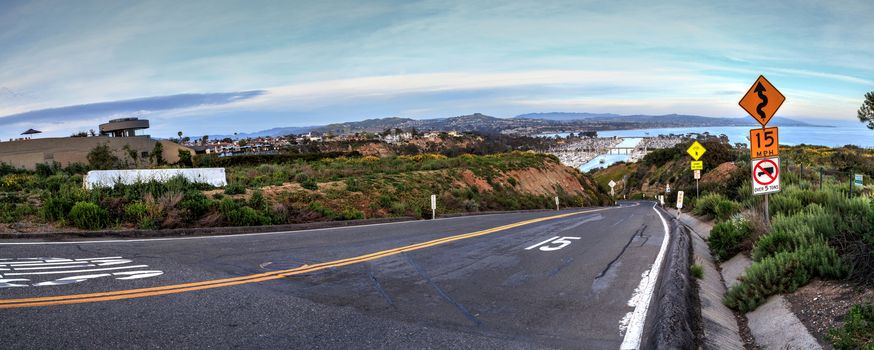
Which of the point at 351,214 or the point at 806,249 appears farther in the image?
the point at 351,214

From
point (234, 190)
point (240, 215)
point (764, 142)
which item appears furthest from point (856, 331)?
point (234, 190)

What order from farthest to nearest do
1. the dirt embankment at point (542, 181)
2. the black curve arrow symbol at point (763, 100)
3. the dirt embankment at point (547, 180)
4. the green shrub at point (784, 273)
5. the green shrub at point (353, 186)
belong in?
the dirt embankment at point (547, 180) < the dirt embankment at point (542, 181) < the green shrub at point (353, 186) < the black curve arrow symbol at point (763, 100) < the green shrub at point (784, 273)

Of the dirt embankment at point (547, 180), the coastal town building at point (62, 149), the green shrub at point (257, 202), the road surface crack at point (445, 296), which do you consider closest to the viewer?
the road surface crack at point (445, 296)

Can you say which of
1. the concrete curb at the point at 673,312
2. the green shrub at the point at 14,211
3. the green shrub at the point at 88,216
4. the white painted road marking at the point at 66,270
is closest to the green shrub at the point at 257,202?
the green shrub at the point at 88,216

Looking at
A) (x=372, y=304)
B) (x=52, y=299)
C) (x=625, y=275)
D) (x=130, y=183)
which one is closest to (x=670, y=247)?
(x=625, y=275)

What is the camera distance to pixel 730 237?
1023cm

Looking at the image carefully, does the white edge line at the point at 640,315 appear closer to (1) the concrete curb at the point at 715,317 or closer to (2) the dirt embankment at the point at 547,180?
(1) the concrete curb at the point at 715,317

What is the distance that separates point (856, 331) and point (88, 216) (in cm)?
1454

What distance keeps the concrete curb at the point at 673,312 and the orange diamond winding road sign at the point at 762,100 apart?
136 inches

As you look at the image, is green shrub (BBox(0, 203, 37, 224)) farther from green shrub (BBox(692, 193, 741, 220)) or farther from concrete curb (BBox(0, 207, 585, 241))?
green shrub (BBox(692, 193, 741, 220))

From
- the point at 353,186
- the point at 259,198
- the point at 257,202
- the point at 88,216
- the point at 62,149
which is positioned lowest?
the point at 353,186

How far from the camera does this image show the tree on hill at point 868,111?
35.9 m

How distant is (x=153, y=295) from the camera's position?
6.41 metres

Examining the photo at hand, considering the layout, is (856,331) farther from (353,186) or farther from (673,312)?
(353,186)
